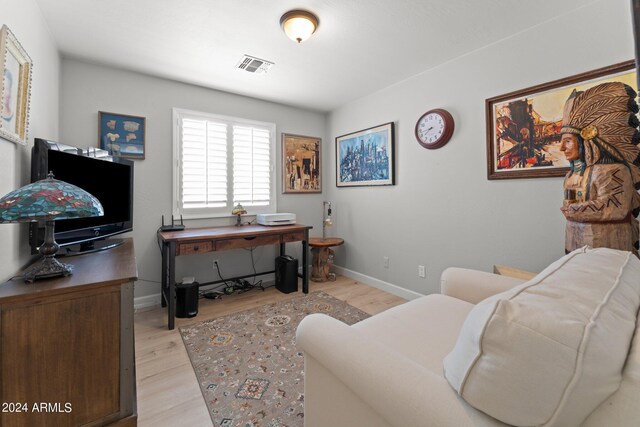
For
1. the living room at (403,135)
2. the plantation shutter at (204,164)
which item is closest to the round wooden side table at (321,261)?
the living room at (403,135)

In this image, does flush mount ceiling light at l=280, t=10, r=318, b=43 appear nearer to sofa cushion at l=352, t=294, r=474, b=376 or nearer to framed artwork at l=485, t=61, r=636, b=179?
framed artwork at l=485, t=61, r=636, b=179

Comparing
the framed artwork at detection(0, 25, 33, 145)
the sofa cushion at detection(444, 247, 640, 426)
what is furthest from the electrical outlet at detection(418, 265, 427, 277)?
the framed artwork at detection(0, 25, 33, 145)

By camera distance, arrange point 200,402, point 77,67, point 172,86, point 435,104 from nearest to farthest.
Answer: point 200,402, point 77,67, point 435,104, point 172,86

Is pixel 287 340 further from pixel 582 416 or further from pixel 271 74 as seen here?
pixel 271 74

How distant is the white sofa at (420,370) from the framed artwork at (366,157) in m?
2.11

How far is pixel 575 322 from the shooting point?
0.51 meters

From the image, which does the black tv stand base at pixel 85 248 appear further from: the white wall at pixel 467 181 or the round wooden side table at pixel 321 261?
the white wall at pixel 467 181

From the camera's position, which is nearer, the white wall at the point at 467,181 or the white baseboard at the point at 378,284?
the white wall at the point at 467,181

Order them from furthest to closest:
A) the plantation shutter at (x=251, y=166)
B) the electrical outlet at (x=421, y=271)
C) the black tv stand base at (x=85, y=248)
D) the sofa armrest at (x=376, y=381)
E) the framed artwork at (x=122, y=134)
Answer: the plantation shutter at (x=251, y=166), the electrical outlet at (x=421, y=271), the framed artwork at (x=122, y=134), the black tv stand base at (x=85, y=248), the sofa armrest at (x=376, y=381)

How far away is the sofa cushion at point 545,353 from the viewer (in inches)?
19.0

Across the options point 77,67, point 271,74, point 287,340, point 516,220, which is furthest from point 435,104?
point 77,67

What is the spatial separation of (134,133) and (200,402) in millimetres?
2457

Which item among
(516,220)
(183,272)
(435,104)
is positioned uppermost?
(435,104)

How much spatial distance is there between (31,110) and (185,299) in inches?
67.9
